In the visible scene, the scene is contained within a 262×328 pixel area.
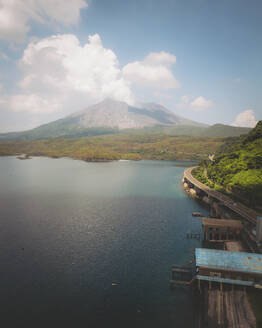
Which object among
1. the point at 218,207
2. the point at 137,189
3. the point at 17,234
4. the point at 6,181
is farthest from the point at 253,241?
the point at 6,181

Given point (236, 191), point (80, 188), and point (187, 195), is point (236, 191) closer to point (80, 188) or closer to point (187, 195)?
point (187, 195)

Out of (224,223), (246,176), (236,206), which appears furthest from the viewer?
(246,176)

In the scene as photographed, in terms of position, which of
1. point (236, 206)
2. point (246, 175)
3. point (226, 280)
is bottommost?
point (226, 280)

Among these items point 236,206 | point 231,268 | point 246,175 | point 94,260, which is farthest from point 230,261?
point 246,175

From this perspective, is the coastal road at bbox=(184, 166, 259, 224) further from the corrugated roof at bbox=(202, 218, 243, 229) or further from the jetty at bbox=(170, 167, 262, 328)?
the jetty at bbox=(170, 167, 262, 328)

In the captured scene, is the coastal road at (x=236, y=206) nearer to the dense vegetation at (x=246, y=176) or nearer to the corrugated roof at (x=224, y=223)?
the dense vegetation at (x=246, y=176)

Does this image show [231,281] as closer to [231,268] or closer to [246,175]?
[231,268]

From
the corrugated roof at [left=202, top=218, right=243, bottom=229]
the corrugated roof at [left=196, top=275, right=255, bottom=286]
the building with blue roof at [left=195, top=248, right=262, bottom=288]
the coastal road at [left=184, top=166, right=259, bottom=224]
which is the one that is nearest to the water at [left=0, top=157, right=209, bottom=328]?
the corrugated roof at [left=196, top=275, right=255, bottom=286]
